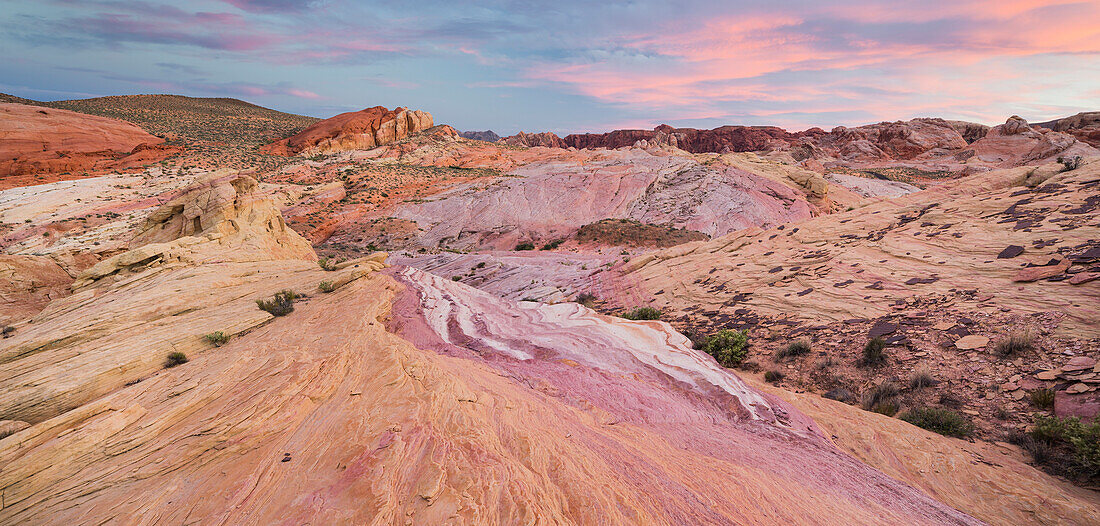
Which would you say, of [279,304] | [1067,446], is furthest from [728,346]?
[279,304]

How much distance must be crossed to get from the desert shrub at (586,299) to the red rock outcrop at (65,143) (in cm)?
6071

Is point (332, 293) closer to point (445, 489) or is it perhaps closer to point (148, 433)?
point (148, 433)

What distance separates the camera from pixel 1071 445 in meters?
5.14

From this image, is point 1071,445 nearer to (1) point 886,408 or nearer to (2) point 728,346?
(1) point 886,408

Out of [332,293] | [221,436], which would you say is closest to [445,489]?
[221,436]

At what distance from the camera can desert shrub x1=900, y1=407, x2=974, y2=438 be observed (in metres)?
6.21

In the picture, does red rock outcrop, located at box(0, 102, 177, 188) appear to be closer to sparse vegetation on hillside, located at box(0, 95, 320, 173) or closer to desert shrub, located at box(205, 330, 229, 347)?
sparse vegetation on hillside, located at box(0, 95, 320, 173)

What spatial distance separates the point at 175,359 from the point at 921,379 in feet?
48.8

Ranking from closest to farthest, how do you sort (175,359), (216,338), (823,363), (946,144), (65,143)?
(175,359) → (216,338) → (823,363) → (65,143) → (946,144)

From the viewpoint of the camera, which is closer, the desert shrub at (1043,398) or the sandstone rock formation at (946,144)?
the desert shrub at (1043,398)

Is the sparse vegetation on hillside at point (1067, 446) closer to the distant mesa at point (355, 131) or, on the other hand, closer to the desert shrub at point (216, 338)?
the desert shrub at point (216, 338)

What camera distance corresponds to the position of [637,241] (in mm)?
34250

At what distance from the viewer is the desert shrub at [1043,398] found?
233 inches

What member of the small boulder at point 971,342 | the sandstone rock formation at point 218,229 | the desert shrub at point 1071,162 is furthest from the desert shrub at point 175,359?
the desert shrub at point 1071,162
